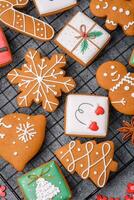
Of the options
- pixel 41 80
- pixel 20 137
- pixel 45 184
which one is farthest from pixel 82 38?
pixel 45 184

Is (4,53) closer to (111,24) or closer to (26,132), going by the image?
(26,132)

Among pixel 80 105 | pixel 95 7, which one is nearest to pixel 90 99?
pixel 80 105

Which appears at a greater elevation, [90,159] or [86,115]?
[86,115]

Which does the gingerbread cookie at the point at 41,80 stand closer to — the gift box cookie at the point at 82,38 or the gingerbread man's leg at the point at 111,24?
the gift box cookie at the point at 82,38

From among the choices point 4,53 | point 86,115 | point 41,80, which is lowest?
point 86,115

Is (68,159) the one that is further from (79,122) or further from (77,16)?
(77,16)
